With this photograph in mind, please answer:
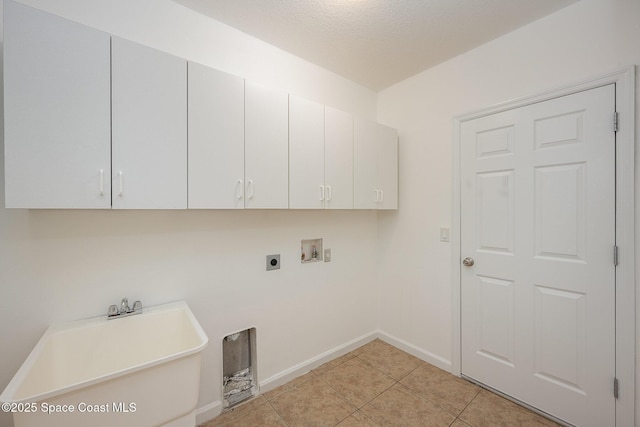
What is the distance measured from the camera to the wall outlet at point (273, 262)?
199 cm

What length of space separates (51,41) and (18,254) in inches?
38.8

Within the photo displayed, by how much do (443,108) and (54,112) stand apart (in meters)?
2.53

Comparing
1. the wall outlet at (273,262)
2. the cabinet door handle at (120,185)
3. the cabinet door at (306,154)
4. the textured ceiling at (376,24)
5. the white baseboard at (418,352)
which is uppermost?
the textured ceiling at (376,24)

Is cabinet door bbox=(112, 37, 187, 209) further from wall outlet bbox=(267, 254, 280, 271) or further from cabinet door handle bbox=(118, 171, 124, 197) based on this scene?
wall outlet bbox=(267, 254, 280, 271)

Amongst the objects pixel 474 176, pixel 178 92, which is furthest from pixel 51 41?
pixel 474 176

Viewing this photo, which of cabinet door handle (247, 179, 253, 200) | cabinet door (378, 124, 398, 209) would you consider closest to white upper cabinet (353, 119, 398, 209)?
cabinet door (378, 124, 398, 209)

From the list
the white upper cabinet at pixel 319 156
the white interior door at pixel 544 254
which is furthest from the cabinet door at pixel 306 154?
the white interior door at pixel 544 254

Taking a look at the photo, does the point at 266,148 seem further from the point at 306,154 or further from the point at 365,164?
the point at 365,164

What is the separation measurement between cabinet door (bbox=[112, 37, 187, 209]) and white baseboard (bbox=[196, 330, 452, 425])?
1.41m

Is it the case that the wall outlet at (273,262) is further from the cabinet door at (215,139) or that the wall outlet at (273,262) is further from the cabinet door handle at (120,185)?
the cabinet door handle at (120,185)

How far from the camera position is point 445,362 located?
7.27 feet

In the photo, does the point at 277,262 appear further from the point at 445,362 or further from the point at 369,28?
the point at 369,28

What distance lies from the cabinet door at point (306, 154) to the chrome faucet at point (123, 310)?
1047 mm

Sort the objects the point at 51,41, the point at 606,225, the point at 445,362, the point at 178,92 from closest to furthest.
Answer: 1. the point at 51,41
2. the point at 178,92
3. the point at 606,225
4. the point at 445,362
